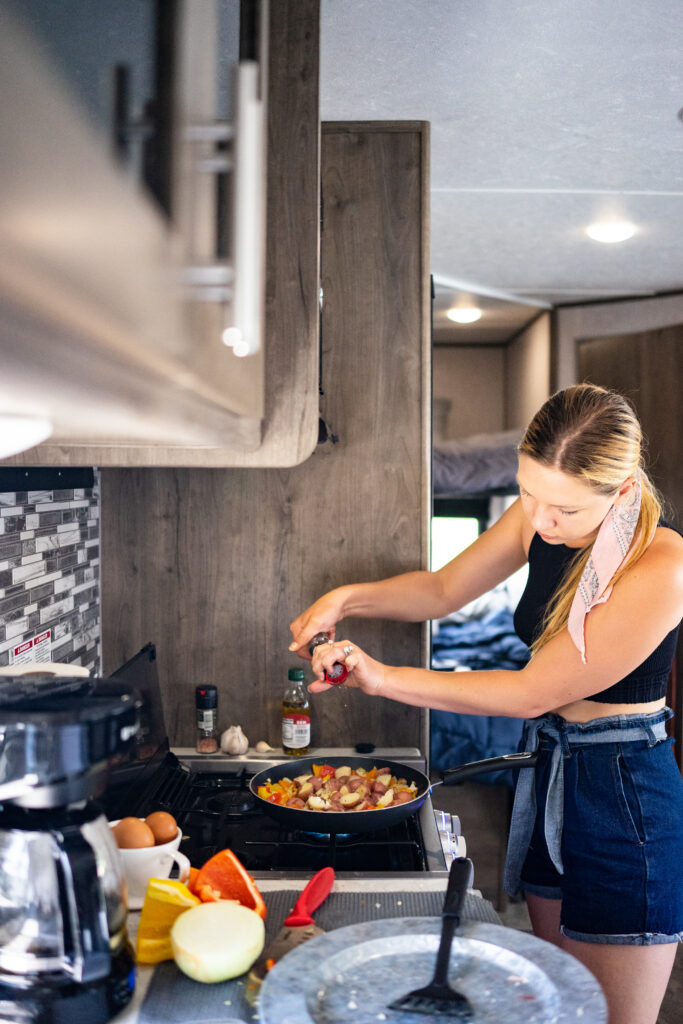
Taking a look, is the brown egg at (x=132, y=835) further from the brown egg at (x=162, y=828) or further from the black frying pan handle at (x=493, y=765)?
the black frying pan handle at (x=493, y=765)

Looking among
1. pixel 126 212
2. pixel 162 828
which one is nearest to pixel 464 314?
pixel 162 828

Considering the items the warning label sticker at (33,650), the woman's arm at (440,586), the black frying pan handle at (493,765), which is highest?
the woman's arm at (440,586)

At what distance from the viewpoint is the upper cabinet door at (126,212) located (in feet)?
0.79

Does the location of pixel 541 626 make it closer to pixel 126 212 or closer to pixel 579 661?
pixel 579 661

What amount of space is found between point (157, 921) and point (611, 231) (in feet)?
9.59

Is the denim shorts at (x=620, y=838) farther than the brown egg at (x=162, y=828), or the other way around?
the denim shorts at (x=620, y=838)

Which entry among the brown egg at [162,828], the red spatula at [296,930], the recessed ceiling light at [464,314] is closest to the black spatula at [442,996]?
the red spatula at [296,930]

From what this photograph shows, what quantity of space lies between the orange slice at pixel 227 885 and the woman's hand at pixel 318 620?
0.65 metres

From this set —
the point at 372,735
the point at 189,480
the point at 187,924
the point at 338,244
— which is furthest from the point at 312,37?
the point at 372,735

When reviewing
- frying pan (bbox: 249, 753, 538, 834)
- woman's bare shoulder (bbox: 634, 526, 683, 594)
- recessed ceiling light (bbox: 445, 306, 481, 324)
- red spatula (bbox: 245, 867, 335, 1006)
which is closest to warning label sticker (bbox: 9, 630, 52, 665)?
frying pan (bbox: 249, 753, 538, 834)

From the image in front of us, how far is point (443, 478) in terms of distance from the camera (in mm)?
3824

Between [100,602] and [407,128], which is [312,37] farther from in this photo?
[100,602]

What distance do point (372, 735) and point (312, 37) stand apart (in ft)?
4.41

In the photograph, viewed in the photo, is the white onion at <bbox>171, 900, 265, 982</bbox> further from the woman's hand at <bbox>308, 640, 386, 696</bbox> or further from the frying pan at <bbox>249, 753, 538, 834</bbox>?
the woman's hand at <bbox>308, 640, 386, 696</bbox>
